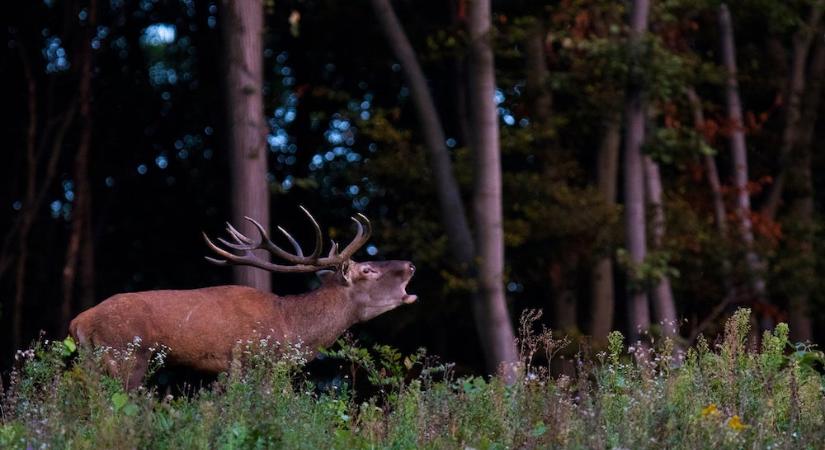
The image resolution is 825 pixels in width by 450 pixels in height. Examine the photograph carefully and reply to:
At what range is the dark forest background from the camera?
18.8 metres

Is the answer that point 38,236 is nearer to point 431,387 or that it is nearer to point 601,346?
point 601,346

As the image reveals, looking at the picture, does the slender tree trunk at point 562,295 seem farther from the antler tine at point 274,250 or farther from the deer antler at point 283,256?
the antler tine at point 274,250

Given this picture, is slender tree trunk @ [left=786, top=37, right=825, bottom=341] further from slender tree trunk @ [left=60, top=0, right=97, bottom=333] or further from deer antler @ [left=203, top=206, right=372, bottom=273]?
deer antler @ [left=203, top=206, right=372, bottom=273]

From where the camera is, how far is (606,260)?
20219 millimetres

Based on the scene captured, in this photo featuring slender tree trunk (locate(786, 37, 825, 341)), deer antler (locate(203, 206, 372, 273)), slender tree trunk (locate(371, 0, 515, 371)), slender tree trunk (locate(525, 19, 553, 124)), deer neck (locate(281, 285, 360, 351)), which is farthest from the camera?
slender tree trunk (locate(786, 37, 825, 341))

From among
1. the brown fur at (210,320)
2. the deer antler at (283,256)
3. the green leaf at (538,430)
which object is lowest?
the green leaf at (538,430)

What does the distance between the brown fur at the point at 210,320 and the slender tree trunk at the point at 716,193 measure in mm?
10175

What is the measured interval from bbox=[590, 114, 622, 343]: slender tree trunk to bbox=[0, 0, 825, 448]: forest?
0.12ft

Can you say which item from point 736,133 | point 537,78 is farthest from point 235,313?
point 736,133

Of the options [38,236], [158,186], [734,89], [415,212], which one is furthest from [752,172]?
[38,236]

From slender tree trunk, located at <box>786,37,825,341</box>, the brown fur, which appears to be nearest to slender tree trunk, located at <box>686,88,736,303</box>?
slender tree trunk, located at <box>786,37,825,341</box>

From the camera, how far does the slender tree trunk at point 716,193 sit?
20.8m

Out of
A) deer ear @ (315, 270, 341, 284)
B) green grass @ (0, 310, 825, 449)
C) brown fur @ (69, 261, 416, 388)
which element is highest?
deer ear @ (315, 270, 341, 284)

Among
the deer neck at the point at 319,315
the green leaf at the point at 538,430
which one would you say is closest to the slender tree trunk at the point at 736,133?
the deer neck at the point at 319,315
